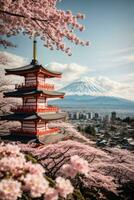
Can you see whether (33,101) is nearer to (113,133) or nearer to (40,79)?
(40,79)

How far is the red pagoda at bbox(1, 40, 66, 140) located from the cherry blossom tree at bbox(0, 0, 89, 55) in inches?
171

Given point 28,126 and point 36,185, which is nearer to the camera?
point 36,185

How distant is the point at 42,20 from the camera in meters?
6.87

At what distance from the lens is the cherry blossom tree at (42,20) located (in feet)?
23.6

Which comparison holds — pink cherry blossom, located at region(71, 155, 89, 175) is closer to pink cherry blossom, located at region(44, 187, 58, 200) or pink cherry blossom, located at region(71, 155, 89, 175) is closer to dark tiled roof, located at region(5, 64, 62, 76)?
pink cherry blossom, located at region(44, 187, 58, 200)

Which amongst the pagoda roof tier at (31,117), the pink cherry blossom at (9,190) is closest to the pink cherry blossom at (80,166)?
the pink cherry blossom at (9,190)

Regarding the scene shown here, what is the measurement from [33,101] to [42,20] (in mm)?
6634

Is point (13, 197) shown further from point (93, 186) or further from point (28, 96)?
point (28, 96)

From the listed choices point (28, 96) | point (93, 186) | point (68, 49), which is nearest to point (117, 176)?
point (93, 186)

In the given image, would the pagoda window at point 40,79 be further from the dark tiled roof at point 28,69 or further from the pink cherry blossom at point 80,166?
the pink cherry blossom at point 80,166

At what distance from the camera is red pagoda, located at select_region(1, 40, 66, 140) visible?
493 inches

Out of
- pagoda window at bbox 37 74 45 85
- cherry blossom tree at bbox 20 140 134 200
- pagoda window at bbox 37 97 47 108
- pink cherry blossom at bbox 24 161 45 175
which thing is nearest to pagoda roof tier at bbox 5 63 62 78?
pagoda window at bbox 37 74 45 85

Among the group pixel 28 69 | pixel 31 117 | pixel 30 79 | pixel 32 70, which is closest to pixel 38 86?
pixel 30 79

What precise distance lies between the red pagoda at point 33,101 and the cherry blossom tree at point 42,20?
171 inches
